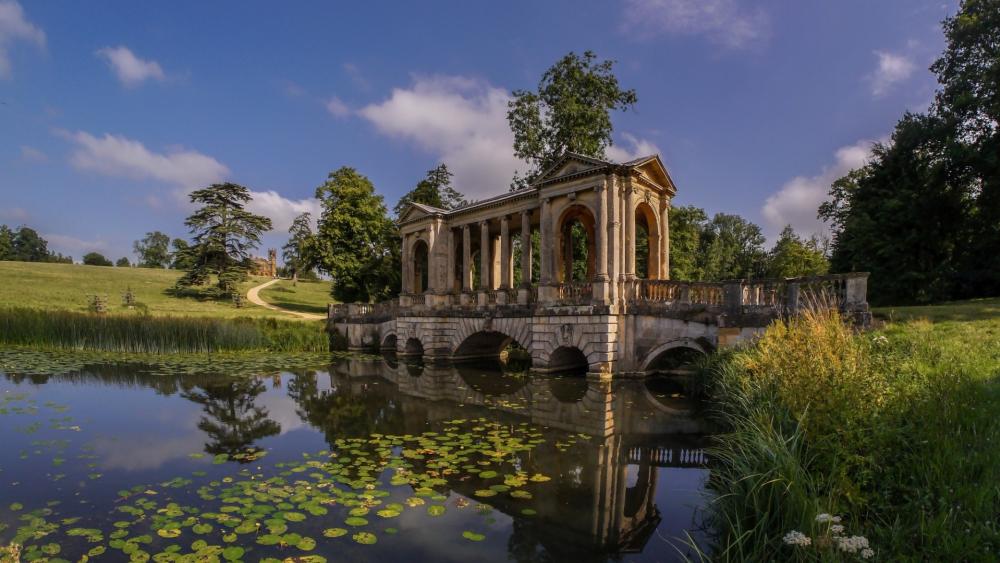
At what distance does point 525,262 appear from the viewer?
22.1 m

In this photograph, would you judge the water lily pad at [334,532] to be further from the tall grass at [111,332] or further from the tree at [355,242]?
the tree at [355,242]

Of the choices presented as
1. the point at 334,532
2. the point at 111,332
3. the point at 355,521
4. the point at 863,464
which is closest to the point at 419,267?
the point at 111,332

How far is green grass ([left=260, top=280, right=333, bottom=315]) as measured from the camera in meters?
44.8

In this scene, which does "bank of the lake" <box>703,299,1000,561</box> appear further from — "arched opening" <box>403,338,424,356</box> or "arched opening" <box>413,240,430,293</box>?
"arched opening" <box>413,240,430,293</box>

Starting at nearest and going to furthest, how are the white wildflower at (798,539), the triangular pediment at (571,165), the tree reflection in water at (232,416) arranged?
the white wildflower at (798,539), the tree reflection in water at (232,416), the triangular pediment at (571,165)

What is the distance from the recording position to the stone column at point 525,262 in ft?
66.9

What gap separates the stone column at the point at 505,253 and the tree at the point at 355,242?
1645 centimetres

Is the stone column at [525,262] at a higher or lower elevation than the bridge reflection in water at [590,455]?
higher

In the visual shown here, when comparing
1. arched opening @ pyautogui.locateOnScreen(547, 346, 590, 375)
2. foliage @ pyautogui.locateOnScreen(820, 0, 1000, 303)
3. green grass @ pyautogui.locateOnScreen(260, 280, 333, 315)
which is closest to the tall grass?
arched opening @ pyautogui.locateOnScreen(547, 346, 590, 375)

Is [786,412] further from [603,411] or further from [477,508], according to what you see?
A: [603,411]

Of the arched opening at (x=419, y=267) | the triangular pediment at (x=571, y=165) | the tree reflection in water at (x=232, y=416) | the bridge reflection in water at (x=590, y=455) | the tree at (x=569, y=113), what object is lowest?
the tree reflection in water at (x=232, y=416)

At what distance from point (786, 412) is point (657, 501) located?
6.81 ft

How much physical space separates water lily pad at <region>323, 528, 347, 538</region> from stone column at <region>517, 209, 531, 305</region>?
50.2 ft

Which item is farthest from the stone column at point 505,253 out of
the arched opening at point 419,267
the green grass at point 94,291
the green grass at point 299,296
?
the green grass at point 299,296
